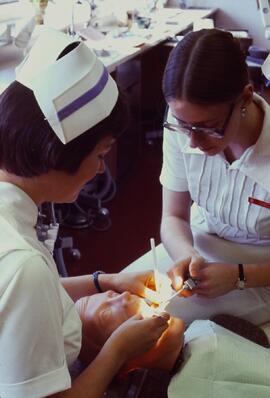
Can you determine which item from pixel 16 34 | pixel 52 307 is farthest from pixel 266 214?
pixel 16 34

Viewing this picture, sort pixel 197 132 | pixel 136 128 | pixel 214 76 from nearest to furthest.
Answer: pixel 214 76
pixel 197 132
pixel 136 128

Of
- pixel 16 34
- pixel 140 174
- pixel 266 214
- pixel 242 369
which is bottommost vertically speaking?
pixel 140 174

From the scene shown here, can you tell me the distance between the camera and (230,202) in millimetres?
1601

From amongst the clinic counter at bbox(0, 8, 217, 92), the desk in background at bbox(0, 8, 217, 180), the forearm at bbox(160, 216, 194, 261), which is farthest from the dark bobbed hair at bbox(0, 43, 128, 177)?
the desk in background at bbox(0, 8, 217, 180)

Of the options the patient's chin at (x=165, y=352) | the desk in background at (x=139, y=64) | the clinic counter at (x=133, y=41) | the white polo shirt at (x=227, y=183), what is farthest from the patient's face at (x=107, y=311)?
the desk in background at (x=139, y=64)

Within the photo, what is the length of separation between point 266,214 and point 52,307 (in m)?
0.88

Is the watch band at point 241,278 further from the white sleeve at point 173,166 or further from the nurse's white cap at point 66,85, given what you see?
the nurse's white cap at point 66,85

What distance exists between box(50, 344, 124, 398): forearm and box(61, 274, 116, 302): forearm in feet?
1.35

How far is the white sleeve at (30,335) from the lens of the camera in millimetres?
858

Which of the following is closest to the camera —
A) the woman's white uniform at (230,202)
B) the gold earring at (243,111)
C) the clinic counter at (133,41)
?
the gold earring at (243,111)

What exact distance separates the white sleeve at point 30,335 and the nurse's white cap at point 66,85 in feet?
0.89

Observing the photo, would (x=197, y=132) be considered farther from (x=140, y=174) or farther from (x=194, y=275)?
(x=140, y=174)

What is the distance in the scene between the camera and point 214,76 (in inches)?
50.1

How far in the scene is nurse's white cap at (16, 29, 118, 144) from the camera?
94cm
